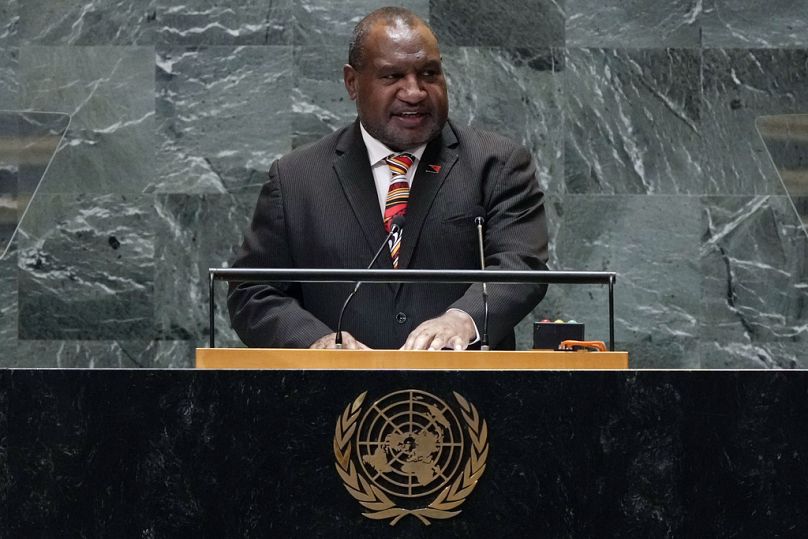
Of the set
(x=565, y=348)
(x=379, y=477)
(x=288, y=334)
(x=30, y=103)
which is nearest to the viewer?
(x=379, y=477)

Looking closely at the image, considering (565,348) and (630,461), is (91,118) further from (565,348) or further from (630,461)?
(630,461)

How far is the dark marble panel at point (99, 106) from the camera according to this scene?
Result: 6172mm

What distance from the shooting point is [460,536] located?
274cm

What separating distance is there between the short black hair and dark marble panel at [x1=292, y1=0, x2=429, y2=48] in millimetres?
1882

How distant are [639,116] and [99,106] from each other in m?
2.42

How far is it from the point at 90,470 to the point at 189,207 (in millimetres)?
3558

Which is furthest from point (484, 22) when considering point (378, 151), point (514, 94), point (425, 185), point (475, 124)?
point (425, 185)

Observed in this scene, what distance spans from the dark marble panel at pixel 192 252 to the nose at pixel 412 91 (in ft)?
7.06

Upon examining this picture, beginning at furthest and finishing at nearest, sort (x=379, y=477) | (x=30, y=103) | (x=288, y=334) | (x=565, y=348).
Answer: (x=30, y=103), (x=288, y=334), (x=565, y=348), (x=379, y=477)

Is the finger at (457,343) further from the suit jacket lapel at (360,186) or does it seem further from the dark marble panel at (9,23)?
the dark marble panel at (9,23)

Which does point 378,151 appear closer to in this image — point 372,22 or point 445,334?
point 372,22

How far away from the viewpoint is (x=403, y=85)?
4.18 m

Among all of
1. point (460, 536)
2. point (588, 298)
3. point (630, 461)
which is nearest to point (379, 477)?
point (460, 536)

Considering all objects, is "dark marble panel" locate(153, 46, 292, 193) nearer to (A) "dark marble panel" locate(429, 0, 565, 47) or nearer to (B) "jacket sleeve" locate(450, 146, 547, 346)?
(A) "dark marble panel" locate(429, 0, 565, 47)
